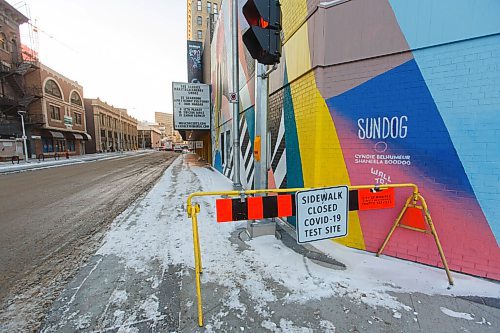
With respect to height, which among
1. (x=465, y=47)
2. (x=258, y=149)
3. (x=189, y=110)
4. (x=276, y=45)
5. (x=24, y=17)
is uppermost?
(x=24, y=17)

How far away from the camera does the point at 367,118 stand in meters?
3.86

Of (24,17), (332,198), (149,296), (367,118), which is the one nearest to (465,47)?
(367,118)

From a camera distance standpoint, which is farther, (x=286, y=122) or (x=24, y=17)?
(x=24, y=17)

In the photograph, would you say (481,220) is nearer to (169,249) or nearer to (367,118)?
(367,118)

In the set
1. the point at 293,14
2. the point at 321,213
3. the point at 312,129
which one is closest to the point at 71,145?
the point at 293,14

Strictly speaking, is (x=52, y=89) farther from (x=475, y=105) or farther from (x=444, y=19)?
(x=475, y=105)

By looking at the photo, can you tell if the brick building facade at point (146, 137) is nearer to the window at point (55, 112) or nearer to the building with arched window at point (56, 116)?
the building with arched window at point (56, 116)

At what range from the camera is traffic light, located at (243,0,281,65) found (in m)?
3.34

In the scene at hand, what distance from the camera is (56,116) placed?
35875mm

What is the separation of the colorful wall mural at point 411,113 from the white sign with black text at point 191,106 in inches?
694

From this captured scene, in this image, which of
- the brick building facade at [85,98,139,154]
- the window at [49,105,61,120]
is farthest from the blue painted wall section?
the brick building facade at [85,98,139,154]

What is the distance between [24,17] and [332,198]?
4795cm

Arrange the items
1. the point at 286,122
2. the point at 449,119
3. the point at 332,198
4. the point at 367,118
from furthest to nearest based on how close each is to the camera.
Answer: the point at 286,122
the point at 367,118
the point at 449,119
the point at 332,198

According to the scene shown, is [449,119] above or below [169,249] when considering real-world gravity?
above
